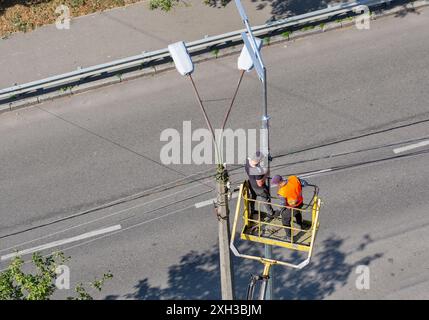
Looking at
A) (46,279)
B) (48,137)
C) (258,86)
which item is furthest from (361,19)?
(46,279)

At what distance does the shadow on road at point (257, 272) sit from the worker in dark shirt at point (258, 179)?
349 cm

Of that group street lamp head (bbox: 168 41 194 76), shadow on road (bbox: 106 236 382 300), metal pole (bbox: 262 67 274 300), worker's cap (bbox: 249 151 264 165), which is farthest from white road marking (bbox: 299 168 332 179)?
street lamp head (bbox: 168 41 194 76)

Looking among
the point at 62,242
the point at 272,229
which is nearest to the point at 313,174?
the point at 272,229

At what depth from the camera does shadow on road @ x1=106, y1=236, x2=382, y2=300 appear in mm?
16344

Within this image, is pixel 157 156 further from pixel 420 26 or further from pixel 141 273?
pixel 420 26

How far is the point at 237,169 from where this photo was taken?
18.2 m

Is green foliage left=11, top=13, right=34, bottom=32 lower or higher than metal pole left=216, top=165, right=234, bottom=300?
higher

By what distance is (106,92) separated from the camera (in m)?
20.4

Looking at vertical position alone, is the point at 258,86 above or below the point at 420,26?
below

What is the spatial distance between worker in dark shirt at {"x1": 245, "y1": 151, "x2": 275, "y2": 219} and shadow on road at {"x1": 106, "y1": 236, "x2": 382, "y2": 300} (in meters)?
3.49

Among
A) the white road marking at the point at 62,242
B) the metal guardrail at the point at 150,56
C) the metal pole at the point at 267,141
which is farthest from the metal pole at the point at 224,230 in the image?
the metal guardrail at the point at 150,56

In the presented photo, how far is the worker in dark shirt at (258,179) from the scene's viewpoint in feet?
40.3

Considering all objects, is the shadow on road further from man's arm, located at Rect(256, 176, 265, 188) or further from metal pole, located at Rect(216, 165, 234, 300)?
metal pole, located at Rect(216, 165, 234, 300)

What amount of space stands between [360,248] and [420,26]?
7.40 metres
